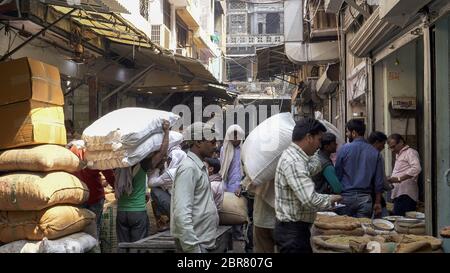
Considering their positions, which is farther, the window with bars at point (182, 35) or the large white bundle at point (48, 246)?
the window with bars at point (182, 35)

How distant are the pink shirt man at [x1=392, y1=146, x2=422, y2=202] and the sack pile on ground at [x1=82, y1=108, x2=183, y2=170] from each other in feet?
11.5

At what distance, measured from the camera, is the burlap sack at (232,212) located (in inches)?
210

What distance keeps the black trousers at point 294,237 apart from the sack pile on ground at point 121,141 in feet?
5.98

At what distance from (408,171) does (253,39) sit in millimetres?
38322

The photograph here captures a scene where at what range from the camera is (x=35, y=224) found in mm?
4492

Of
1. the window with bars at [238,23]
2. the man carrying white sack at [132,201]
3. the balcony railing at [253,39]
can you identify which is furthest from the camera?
the window with bars at [238,23]

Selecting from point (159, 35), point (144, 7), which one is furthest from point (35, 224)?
point (144, 7)

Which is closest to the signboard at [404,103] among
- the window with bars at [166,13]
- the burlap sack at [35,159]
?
the burlap sack at [35,159]

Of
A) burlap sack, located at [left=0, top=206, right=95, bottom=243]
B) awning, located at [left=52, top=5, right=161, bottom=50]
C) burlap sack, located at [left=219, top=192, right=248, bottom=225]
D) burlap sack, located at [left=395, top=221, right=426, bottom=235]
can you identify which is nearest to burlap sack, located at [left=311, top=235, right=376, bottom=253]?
burlap sack, located at [left=395, top=221, right=426, bottom=235]

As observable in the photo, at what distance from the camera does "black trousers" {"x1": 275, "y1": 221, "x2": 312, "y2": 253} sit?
3844mm

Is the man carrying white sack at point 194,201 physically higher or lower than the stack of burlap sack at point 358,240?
higher

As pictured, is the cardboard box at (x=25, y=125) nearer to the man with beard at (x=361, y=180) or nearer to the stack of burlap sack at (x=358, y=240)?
the stack of burlap sack at (x=358, y=240)
